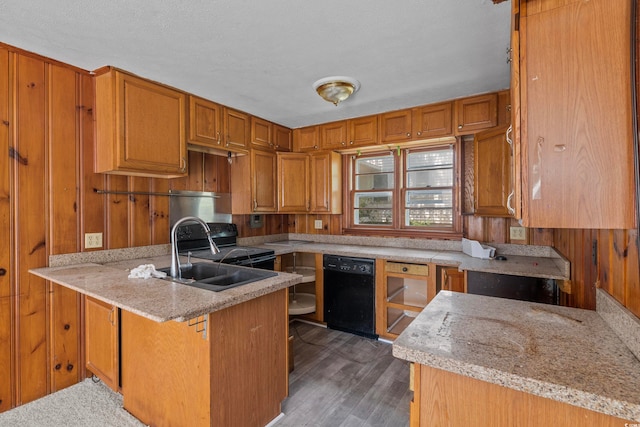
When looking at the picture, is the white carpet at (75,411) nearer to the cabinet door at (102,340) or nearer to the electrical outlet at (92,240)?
the cabinet door at (102,340)

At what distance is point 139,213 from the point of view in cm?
259

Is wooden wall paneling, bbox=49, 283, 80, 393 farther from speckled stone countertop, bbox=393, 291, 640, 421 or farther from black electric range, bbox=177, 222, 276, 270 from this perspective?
speckled stone countertop, bbox=393, 291, 640, 421

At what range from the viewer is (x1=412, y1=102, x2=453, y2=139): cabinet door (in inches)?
114

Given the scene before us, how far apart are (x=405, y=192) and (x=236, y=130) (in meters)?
1.98

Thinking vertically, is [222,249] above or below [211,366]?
above

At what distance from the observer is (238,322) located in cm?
158

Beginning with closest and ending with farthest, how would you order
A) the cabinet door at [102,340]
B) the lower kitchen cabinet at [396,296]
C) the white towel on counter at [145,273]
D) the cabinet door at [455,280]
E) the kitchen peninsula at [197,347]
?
the kitchen peninsula at [197,347] → the white towel on counter at [145,273] → the cabinet door at [102,340] → the cabinet door at [455,280] → the lower kitchen cabinet at [396,296]

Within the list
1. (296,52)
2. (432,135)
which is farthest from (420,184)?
(296,52)

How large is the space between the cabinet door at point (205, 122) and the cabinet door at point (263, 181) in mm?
494

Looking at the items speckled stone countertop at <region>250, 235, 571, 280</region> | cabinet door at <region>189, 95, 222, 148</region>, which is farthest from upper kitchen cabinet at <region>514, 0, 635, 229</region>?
cabinet door at <region>189, 95, 222, 148</region>

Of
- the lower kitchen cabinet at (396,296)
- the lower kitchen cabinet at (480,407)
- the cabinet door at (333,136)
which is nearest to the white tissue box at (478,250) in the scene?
the lower kitchen cabinet at (396,296)

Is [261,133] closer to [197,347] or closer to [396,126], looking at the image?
[396,126]

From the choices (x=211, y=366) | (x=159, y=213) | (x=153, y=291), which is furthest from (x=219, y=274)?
(x=159, y=213)

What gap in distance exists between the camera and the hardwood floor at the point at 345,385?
1910 millimetres
